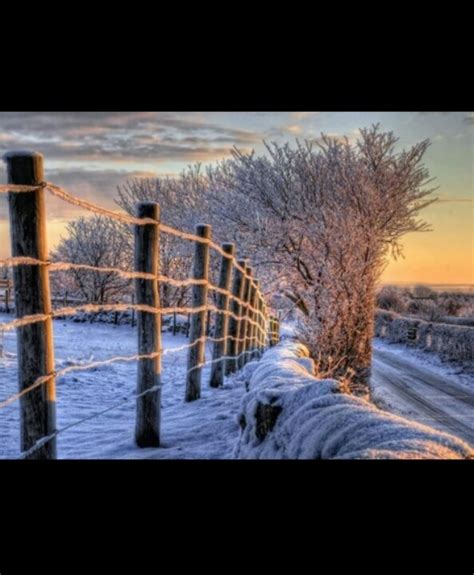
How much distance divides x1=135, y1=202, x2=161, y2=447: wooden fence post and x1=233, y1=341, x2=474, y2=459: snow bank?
1.46ft

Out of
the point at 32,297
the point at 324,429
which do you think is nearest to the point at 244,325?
the point at 32,297

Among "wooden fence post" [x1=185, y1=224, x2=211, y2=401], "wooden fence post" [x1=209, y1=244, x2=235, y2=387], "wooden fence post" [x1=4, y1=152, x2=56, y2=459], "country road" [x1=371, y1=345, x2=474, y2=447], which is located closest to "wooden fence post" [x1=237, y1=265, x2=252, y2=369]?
"wooden fence post" [x1=209, y1=244, x2=235, y2=387]

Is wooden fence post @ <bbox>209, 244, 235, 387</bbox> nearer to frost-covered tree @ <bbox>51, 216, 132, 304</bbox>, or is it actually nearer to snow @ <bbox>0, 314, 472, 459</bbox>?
snow @ <bbox>0, 314, 472, 459</bbox>

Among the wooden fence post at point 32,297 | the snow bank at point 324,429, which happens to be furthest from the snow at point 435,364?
the wooden fence post at point 32,297

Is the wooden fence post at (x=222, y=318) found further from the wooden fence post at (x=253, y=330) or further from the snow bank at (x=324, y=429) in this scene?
the snow bank at (x=324, y=429)

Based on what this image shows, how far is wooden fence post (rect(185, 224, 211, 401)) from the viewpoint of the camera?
3.29 meters

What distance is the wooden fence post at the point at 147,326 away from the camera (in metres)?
2.35

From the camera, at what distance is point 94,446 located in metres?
2.39

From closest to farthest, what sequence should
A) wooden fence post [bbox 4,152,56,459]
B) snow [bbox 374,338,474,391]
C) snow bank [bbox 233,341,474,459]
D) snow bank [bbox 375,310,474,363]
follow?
snow bank [bbox 233,341,474,459] < wooden fence post [bbox 4,152,56,459] < snow [bbox 374,338,474,391] < snow bank [bbox 375,310,474,363]

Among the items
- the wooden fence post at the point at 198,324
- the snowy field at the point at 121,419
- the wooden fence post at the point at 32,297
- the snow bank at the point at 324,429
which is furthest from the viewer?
the wooden fence post at the point at 198,324

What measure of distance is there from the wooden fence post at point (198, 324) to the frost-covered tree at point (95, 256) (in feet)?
36.4
